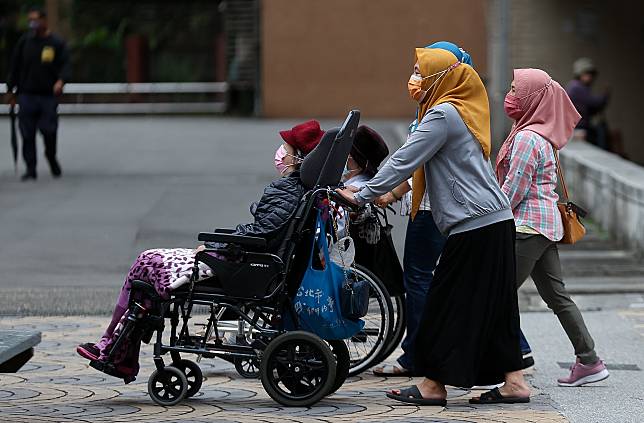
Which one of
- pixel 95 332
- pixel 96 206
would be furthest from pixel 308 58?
pixel 95 332

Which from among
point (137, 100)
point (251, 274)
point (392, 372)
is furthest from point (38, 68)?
point (137, 100)

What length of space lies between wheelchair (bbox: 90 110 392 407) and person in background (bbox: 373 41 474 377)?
2.46 ft

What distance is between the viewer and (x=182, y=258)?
7355mm

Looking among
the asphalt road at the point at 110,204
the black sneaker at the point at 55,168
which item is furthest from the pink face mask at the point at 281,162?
the black sneaker at the point at 55,168

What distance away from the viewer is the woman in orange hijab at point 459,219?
7.09m

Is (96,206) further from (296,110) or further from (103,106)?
(103,106)

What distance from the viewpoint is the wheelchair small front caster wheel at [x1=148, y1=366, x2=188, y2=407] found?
24.0ft

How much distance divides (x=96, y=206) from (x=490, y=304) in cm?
933

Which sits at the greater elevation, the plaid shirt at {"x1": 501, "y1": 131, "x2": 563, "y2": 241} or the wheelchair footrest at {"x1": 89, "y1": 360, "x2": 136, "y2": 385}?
the plaid shirt at {"x1": 501, "y1": 131, "x2": 563, "y2": 241}

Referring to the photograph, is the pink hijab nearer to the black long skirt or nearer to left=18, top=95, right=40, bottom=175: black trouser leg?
the black long skirt

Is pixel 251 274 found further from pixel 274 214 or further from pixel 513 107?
pixel 513 107

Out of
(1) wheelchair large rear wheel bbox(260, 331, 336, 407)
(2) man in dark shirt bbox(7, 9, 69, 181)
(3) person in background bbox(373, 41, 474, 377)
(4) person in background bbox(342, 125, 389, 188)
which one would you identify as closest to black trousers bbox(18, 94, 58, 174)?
(2) man in dark shirt bbox(7, 9, 69, 181)

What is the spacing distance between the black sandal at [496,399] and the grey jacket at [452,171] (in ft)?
2.71

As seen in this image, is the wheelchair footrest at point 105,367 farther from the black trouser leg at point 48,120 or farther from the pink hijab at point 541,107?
the black trouser leg at point 48,120
